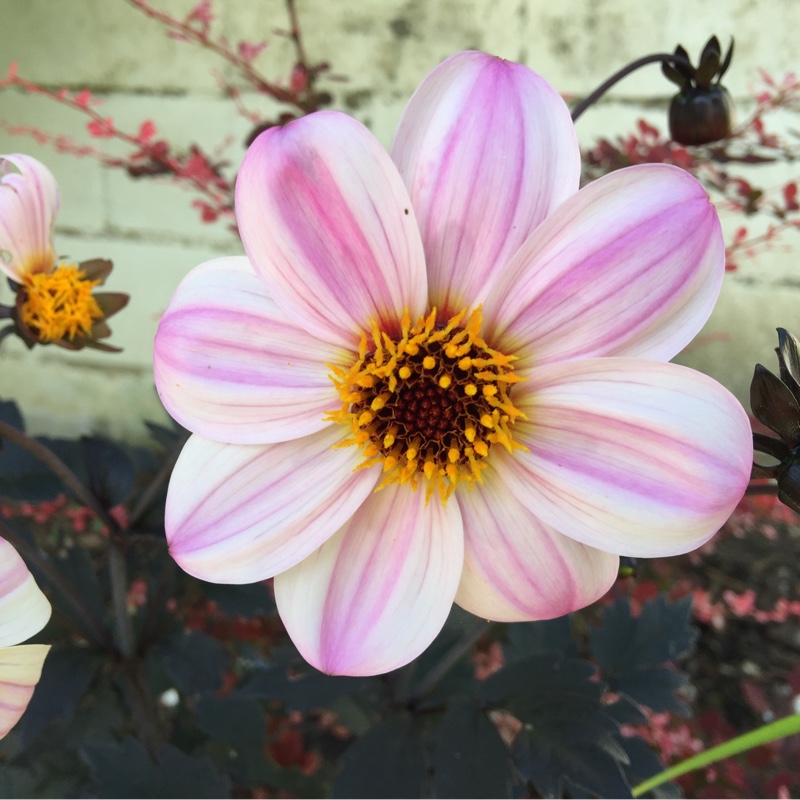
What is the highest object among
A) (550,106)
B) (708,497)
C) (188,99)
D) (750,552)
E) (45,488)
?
(550,106)

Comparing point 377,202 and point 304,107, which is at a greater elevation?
point 377,202

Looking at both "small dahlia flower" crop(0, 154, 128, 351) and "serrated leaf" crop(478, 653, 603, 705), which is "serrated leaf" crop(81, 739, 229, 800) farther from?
"small dahlia flower" crop(0, 154, 128, 351)

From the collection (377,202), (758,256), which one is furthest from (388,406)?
(758,256)

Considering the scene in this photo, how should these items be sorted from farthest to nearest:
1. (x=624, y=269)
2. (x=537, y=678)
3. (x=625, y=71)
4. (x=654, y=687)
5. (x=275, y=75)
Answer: (x=275, y=75), (x=654, y=687), (x=537, y=678), (x=625, y=71), (x=624, y=269)

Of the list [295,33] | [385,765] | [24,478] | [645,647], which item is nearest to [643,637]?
[645,647]

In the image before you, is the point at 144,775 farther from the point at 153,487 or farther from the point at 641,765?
the point at 641,765

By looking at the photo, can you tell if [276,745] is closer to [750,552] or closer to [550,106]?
[550,106]
